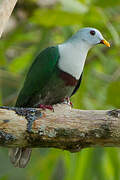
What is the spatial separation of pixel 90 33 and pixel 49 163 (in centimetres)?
227

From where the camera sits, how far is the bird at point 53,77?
448 cm

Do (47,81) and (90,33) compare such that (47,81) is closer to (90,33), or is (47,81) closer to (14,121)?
(90,33)

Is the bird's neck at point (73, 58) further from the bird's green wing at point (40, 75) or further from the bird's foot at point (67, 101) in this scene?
the bird's foot at point (67, 101)

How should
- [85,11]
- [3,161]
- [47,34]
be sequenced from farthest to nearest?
[3,161] → [47,34] → [85,11]

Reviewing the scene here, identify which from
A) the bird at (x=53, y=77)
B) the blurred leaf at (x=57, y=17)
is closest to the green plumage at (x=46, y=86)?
the bird at (x=53, y=77)

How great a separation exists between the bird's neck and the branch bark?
2.98 feet

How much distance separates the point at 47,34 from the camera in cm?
647

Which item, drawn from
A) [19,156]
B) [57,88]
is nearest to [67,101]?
[57,88]

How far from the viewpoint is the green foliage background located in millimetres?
5654

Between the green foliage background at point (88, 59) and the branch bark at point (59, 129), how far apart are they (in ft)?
6.66

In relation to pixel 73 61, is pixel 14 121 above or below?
below

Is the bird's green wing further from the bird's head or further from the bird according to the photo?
the bird's head

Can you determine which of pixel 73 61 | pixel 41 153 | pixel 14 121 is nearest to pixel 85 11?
pixel 73 61

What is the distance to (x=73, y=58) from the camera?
4523mm
